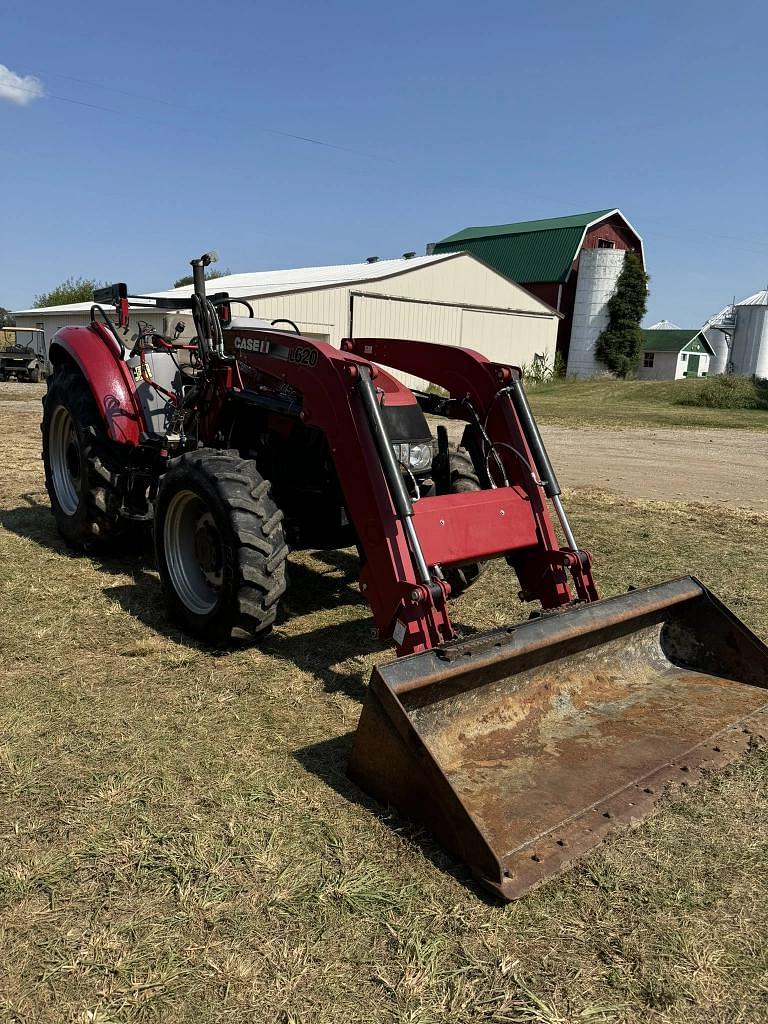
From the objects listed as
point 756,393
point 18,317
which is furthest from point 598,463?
point 18,317

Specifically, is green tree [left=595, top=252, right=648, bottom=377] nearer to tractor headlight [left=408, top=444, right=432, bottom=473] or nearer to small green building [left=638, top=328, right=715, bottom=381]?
small green building [left=638, top=328, right=715, bottom=381]

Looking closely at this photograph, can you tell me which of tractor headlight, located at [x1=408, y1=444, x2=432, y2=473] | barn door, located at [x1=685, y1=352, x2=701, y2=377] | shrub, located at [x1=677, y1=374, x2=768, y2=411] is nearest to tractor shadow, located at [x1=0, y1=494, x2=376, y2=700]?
tractor headlight, located at [x1=408, y1=444, x2=432, y2=473]

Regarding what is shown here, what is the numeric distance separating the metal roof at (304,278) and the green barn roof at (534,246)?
361 inches

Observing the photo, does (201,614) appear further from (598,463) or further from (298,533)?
(598,463)

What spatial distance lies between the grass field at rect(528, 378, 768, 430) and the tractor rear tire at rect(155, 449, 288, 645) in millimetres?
15669

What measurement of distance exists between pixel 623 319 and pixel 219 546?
34561 millimetres

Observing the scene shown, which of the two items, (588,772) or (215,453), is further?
(215,453)

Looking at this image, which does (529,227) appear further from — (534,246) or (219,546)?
(219,546)

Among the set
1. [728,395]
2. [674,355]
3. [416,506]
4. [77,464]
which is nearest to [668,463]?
[77,464]

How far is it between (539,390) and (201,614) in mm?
27611

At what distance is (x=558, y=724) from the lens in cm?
334

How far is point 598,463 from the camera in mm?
12180

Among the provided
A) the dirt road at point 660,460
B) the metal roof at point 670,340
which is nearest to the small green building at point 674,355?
the metal roof at point 670,340

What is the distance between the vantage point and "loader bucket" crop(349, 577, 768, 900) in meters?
2.64
